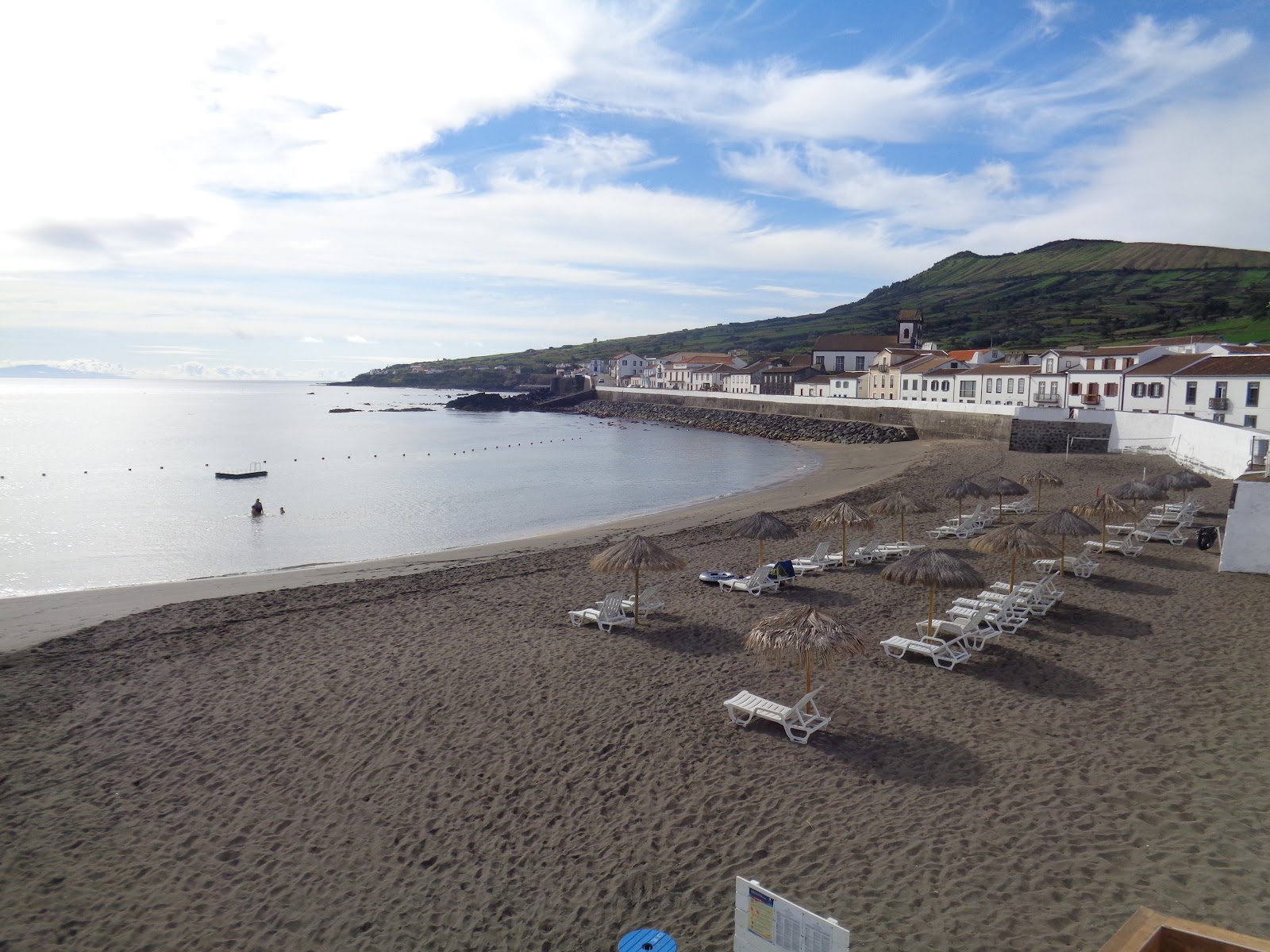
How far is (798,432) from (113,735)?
197ft

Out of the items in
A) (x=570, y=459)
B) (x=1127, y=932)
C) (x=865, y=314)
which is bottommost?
(x=570, y=459)

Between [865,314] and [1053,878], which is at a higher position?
[865,314]

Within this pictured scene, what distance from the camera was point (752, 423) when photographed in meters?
74.0

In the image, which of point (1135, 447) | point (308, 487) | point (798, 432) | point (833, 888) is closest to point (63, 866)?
point (833, 888)

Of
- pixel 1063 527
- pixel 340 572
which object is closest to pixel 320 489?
pixel 340 572

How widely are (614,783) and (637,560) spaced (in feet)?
17.5

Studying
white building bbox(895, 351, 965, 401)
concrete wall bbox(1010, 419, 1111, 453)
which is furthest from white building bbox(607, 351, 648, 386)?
concrete wall bbox(1010, 419, 1111, 453)

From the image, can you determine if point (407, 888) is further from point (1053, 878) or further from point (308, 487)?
point (308, 487)

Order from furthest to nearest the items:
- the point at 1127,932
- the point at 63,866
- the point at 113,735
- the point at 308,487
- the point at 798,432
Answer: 1. the point at 798,432
2. the point at 308,487
3. the point at 113,735
4. the point at 63,866
5. the point at 1127,932

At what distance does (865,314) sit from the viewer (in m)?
168

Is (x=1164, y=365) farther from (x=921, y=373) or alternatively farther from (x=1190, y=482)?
(x=1190, y=482)

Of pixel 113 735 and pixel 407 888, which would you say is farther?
pixel 113 735

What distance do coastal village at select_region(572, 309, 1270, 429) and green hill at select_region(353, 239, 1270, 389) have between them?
22854 mm

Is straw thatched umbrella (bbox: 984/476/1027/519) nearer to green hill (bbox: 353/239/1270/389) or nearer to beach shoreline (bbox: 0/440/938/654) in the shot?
beach shoreline (bbox: 0/440/938/654)
